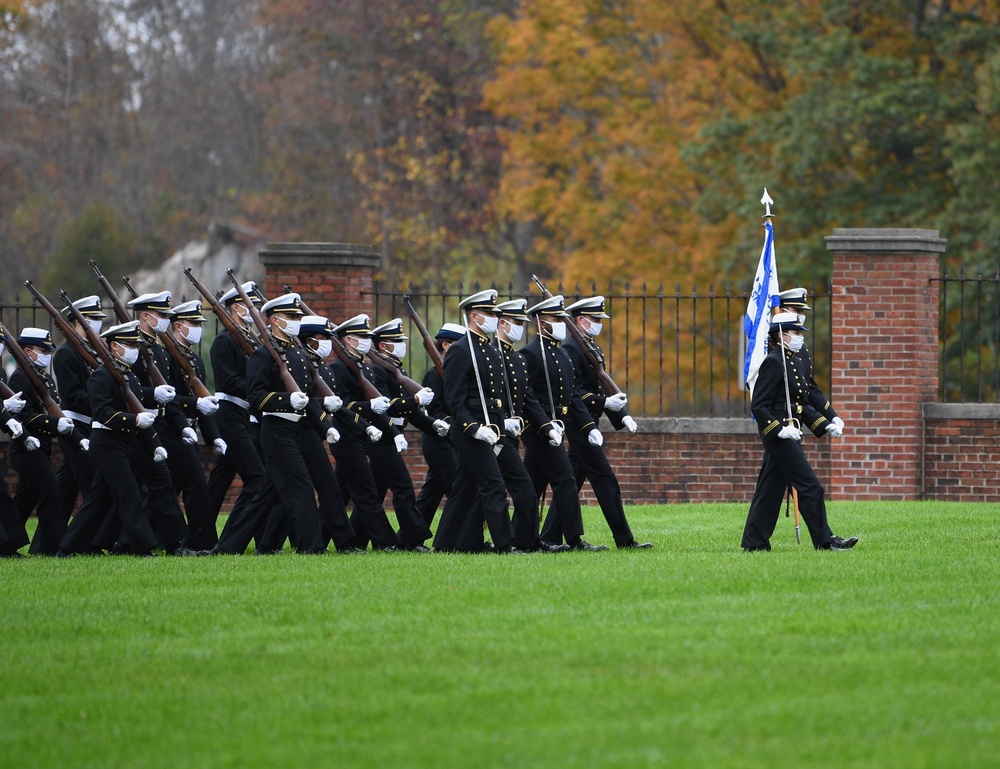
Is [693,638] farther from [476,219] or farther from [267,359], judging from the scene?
[476,219]

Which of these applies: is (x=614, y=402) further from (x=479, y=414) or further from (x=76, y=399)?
(x=76, y=399)

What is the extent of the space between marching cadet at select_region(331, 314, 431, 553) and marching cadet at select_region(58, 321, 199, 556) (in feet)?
4.25

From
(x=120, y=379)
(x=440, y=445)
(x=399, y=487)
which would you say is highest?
(x=120, y=379)

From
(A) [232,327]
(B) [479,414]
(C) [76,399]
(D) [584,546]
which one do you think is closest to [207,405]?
(A) [232,327]

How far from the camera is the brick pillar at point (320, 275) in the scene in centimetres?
1828

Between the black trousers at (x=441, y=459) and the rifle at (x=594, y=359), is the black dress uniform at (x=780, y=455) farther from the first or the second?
the black trousers at (x=441, y=459)

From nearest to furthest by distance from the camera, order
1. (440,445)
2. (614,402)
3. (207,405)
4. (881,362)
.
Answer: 1. (614,402)
2. (207,405)
3. (440,445)
4. (881,362)

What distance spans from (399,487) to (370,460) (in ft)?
1.53

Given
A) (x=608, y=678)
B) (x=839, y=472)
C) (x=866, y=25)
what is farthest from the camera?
(x=866, y=25)

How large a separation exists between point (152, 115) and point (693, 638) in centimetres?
4398

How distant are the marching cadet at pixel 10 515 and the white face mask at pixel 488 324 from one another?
350 centimetres

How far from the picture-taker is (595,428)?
44.1 ft

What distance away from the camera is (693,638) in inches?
341

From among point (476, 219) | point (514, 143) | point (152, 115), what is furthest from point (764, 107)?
point (152, 115)
